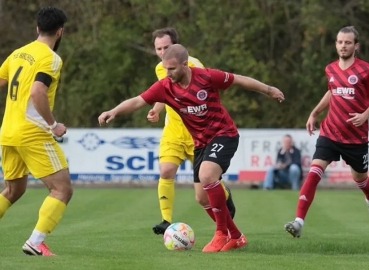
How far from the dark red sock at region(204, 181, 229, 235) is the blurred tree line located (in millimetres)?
20857

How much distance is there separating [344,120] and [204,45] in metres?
20.4

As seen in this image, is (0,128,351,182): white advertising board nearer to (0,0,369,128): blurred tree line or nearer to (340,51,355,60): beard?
(0,0,369,128): blurred tree line

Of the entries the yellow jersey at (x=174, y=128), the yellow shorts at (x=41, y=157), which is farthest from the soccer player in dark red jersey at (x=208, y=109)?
the yellow jersey at (x=174, y=128)

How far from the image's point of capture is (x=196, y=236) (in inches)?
436

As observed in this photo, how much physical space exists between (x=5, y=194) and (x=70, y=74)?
23038 millimetres

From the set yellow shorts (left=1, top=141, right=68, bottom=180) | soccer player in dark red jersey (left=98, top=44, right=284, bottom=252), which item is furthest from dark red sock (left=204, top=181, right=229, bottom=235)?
yellow shorts (left=1, top=141, right=68, bottom=180)

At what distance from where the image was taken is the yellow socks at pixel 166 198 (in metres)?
11.0

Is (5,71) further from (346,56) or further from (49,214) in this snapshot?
(346,56)

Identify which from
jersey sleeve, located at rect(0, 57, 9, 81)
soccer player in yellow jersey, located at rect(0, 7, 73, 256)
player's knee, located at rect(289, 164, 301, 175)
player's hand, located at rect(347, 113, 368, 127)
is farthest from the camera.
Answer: player's knee, located at rect(289, 164, 301, 175)

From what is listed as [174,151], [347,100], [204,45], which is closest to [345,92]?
[347,100]

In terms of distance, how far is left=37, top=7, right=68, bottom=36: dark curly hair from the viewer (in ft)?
28.2

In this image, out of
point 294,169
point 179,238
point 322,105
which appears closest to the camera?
point 179,238

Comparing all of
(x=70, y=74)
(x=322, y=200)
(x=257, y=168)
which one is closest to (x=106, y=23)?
(x=70, y=74)

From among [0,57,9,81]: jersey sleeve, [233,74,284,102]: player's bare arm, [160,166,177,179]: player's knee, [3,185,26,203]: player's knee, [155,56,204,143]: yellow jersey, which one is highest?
[0,57,9,81]: jersey sleeve
